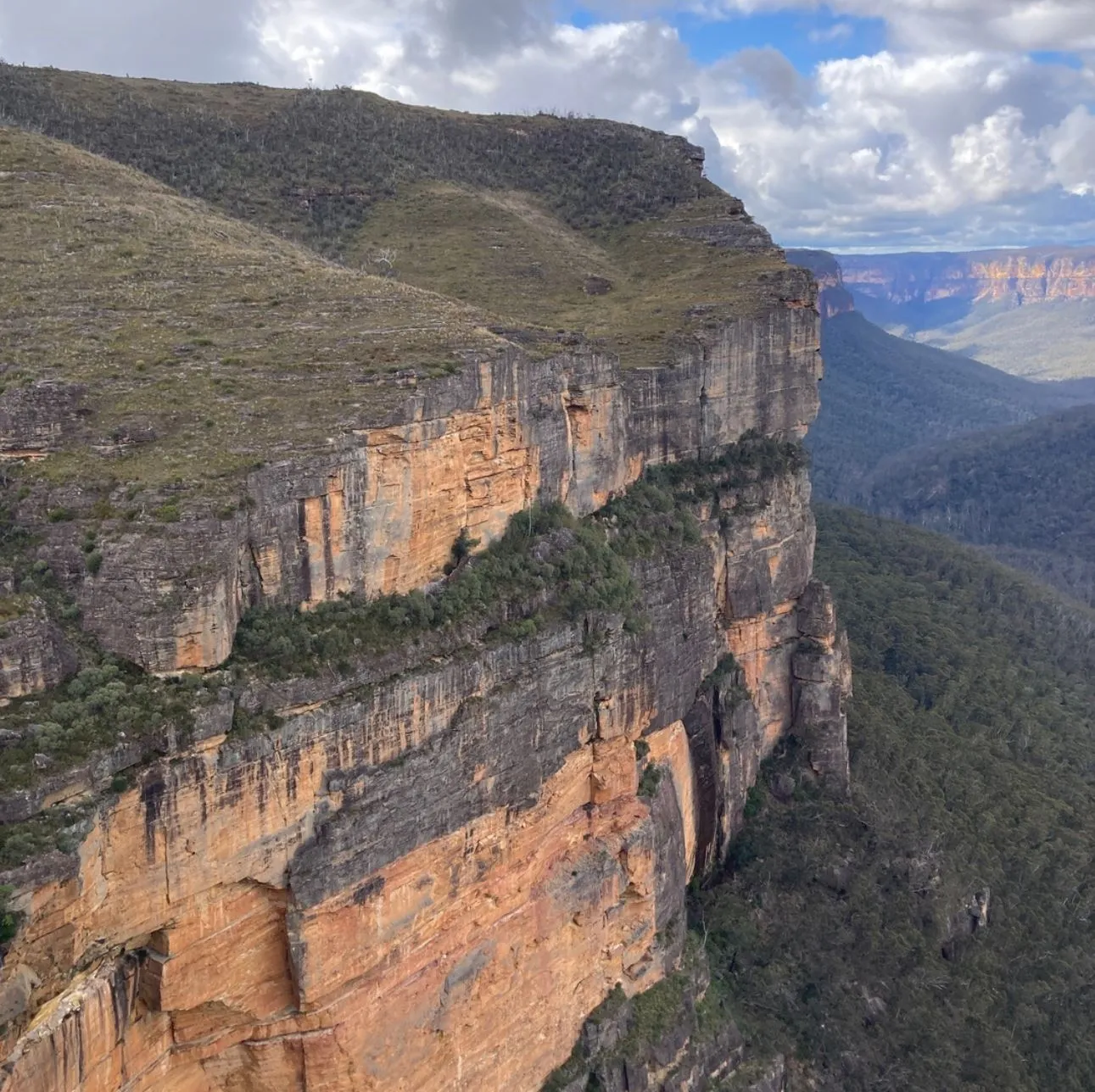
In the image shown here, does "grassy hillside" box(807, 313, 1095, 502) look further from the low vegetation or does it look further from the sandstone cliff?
the sandstone cliff

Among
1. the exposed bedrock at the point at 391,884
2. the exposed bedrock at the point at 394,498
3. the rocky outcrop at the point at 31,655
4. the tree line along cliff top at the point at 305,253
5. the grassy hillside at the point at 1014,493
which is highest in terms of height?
the tree line along cliff top at the point at 305,253

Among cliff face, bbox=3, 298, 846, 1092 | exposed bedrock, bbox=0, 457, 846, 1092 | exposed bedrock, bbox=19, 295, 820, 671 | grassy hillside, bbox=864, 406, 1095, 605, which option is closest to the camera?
exposed bedrock, bbox=0, 457, 846, 1092

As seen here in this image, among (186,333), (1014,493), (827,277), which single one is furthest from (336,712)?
(827,277)

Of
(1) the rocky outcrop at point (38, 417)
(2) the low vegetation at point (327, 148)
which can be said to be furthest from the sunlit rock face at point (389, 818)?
(2) the low vegetation at point (327, 148)

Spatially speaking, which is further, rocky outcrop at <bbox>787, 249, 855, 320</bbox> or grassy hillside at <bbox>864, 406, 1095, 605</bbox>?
rocky outcrop at <bbox>787, 249, 855, 320</bbox>

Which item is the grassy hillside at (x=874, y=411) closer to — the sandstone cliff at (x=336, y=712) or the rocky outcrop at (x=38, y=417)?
the sandstone cliff at (x=336, y=712)

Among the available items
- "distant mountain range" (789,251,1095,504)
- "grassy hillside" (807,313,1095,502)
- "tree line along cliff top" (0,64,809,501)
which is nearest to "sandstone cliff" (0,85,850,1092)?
"tree line along cliff top" (0,64,809,501)

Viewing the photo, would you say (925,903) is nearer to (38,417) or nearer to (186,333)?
(186,333)
